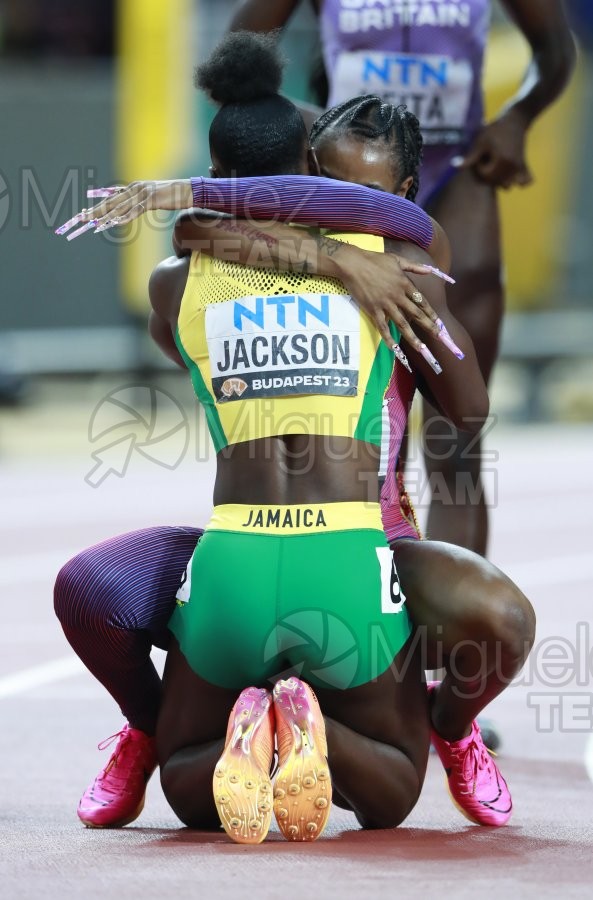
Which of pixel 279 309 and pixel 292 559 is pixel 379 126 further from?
pixel 292 559

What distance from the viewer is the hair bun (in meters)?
3.71

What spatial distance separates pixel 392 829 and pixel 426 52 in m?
2.57

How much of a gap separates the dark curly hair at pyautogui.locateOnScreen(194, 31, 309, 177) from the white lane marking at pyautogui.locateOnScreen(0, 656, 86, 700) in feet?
7.33

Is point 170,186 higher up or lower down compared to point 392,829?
higher up

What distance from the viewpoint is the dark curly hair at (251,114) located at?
12.0ft

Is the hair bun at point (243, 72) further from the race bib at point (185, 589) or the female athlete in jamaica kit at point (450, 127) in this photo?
the female athlete in jamaica kit at point (450, 127)

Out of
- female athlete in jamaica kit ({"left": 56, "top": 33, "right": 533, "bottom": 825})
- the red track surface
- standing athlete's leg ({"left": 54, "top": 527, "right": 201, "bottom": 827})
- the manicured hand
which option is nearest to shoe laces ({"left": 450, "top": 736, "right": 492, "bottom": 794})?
female athlete in jamaica kit ({"left": 56, "top": 33, "right": 533, "bottom": 825})

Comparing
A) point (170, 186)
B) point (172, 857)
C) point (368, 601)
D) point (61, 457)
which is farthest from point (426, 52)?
point (61, 457)

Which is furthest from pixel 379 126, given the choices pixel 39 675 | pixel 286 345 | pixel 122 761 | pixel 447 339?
pixel 39 675

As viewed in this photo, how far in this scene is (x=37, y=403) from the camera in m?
15.9

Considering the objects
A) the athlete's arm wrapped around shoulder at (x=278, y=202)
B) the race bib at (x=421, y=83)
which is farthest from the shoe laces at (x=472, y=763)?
the race bib at (x=421, y=83)

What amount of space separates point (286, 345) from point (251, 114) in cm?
56

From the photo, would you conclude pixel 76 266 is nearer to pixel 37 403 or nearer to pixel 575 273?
pixel 37 403

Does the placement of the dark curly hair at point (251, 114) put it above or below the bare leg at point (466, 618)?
above
